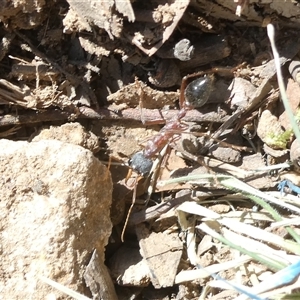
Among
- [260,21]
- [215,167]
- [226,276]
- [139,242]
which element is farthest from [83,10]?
[226,276]

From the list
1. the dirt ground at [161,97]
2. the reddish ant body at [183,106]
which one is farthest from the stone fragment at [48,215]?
the reddish ant body at [183,106]

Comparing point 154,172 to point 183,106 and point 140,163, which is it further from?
point 183,106

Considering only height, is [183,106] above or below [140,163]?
above

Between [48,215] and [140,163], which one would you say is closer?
[48,215]

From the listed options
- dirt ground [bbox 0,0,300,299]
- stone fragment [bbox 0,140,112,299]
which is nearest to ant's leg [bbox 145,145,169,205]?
dirt ground [bbox 0,0,300,299]

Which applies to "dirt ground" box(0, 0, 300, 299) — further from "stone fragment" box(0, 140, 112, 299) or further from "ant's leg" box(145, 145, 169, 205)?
"stone fragment" box(0, 140, 112, 299)

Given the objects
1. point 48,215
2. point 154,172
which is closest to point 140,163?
point 154,172

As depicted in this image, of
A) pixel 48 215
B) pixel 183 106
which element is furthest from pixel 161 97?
pixel 48 215

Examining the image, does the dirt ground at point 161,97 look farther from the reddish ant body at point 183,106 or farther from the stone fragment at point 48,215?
the stone fragment at point 48,215
